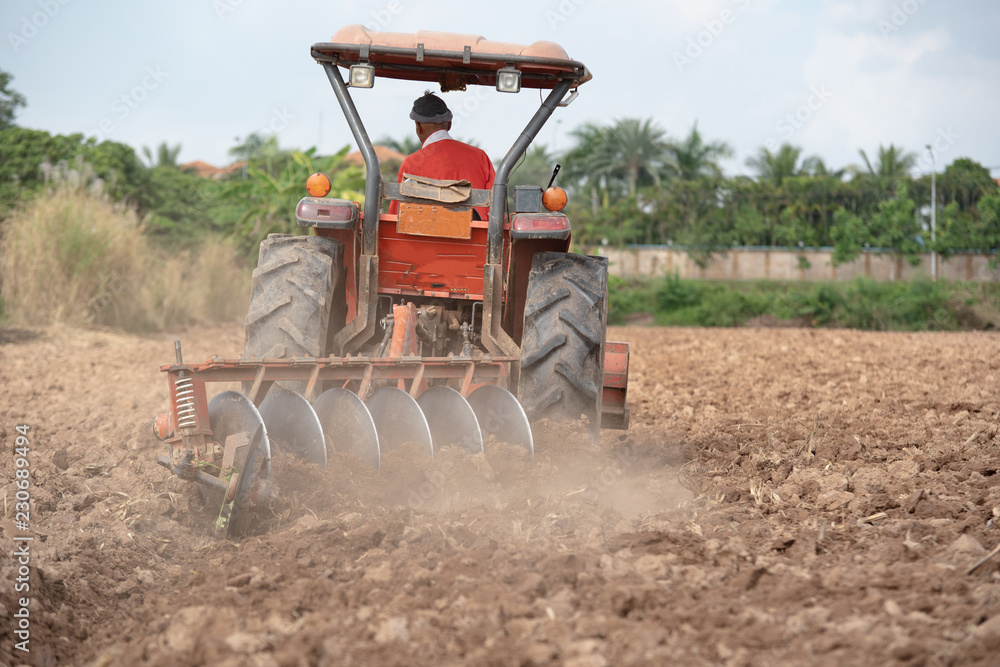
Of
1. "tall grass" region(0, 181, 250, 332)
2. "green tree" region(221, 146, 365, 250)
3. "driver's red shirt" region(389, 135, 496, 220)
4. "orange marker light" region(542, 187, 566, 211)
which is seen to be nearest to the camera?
"orange marker light" region(542, 187, 566, 211)

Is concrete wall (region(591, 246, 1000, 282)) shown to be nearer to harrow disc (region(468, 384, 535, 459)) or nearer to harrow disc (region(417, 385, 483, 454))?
harrow disc (region(468, 384, 535, 459))

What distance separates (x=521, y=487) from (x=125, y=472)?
1.87 metres

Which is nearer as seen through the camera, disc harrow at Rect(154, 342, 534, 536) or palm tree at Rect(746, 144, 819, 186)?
disc harrow at Rect(154, 342, 534, 536)

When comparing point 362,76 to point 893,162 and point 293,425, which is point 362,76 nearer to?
point 293,425

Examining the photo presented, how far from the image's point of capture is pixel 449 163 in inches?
172

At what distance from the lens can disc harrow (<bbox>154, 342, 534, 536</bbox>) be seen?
298 centimetres

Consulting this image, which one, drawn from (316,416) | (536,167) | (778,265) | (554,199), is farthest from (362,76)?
(536,167)

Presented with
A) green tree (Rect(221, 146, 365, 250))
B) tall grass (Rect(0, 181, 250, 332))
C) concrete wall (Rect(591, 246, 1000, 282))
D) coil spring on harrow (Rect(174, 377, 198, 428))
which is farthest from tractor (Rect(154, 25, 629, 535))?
concrete wall (Rect(591, 246, 1000, 282))

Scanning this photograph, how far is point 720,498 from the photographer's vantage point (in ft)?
11.5

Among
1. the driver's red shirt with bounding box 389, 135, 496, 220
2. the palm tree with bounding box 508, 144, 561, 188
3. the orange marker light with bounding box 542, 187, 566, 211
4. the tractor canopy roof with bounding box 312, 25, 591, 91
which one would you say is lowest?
the orange marker light with bounding box 542, 187, 566, 211

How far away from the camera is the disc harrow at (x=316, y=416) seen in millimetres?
2977

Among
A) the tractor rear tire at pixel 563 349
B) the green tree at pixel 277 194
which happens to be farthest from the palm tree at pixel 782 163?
the tractor rear tire at pixel 563 349

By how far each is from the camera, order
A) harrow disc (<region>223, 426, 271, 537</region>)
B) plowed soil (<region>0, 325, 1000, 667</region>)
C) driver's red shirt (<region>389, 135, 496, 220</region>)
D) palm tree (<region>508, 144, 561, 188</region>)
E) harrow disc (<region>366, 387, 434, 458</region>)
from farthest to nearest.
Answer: palm tree (<region>508, 144, 561, 188</region>), driver's red shirt (<region>389, 135, 496, 220</region>), harrow disc (<region>366, 387, 434, 458</region>), harrow disc (<region>223, 426, 271, 537</region>), plowed soil (<region>0, 325, 1000, 667</region>)

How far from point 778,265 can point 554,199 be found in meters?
28.1
